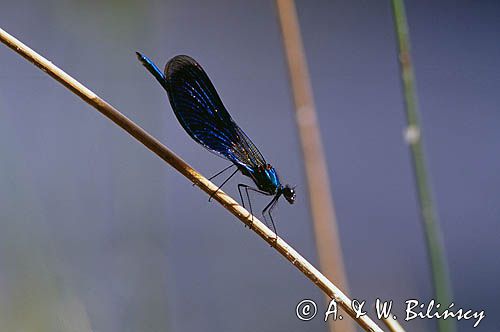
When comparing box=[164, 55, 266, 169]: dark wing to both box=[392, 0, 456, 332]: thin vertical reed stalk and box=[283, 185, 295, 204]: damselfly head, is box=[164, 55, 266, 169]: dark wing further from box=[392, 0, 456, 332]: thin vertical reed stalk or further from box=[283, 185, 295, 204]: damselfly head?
box=[392, 0, 456, 332]: thin vertical reed stalk

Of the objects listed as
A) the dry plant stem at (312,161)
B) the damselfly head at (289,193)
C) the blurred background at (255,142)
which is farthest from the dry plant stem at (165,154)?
the blurred background at (255,142)

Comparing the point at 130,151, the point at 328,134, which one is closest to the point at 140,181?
the point at 130,151

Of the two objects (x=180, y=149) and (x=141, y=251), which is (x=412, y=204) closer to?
(x=180, y=149)

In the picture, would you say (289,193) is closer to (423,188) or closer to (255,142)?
(423,188)

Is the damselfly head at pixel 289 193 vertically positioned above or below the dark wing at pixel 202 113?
above

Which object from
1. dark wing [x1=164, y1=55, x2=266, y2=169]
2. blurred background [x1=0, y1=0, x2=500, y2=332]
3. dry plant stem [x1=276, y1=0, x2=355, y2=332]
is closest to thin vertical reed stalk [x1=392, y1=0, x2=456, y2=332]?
dry plant stem [x1=276, y1=0, x2=355, y2=332]

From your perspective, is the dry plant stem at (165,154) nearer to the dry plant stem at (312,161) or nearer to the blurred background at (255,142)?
the dry plant stem at (312,161)
